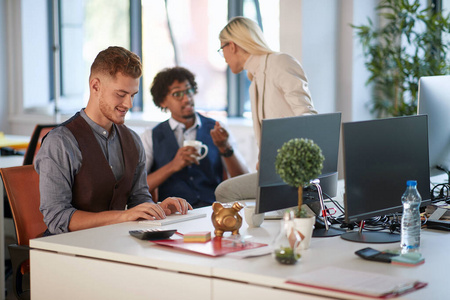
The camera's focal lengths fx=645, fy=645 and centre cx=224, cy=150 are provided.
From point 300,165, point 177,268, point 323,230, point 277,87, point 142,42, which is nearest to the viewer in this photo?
point 177,268

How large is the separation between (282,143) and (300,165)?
223mm

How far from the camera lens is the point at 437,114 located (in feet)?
9.28

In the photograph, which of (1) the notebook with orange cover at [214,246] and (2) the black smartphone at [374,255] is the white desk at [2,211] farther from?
(2) the black smartphone at [374,255]

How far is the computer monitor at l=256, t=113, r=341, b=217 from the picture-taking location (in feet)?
6.89

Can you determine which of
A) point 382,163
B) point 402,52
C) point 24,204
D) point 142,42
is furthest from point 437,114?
point 142,42

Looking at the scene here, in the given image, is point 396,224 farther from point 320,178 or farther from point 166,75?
point 166,75

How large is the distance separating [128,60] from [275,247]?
1110 millimetres

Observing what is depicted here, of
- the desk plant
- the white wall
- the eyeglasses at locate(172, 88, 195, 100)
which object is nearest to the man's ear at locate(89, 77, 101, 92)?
the desk plant

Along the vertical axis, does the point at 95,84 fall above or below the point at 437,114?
above

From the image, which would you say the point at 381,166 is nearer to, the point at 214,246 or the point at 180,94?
the point at 214,246

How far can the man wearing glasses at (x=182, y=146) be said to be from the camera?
357cm

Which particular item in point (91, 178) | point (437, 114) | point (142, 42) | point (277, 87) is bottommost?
point (91, 178)

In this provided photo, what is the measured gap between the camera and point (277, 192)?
2174 millimetres

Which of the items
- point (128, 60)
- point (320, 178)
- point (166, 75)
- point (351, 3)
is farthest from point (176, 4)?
point (320, 178)
